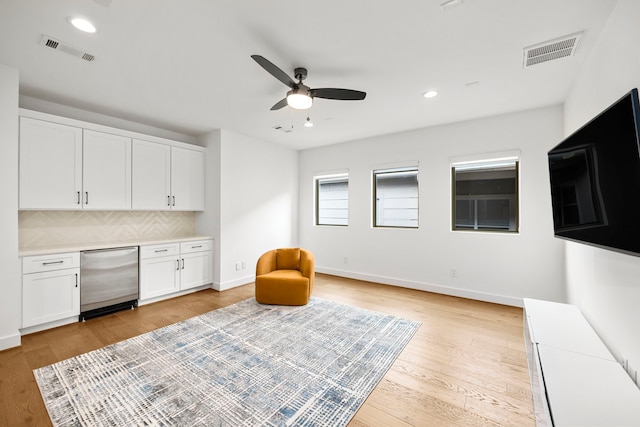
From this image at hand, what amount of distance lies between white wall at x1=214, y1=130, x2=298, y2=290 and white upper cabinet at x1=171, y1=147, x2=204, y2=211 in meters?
0.52

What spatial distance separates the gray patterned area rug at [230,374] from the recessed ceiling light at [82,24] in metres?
2.80

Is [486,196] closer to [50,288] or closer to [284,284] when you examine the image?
[284,284]

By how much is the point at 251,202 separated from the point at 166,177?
1.49m

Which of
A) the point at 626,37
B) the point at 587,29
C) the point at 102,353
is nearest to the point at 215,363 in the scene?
the point at 102,353

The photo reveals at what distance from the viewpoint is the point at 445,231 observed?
14.3 feet

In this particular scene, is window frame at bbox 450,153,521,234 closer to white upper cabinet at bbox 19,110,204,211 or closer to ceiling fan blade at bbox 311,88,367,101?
ceiling fan blade at bbox 311,88,367,101

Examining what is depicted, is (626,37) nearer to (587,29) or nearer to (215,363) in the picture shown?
(587,29)

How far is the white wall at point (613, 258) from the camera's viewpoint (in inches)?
61.1

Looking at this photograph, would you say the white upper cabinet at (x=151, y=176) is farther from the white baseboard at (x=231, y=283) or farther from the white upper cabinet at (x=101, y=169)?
the white baseboard at (x=231, y=283)

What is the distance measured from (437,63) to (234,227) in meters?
3.91

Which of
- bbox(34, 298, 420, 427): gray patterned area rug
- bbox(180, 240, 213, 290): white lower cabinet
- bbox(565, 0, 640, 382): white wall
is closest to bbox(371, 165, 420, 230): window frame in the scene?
bbox(34, 298, 420, 427): gray patterned area rug

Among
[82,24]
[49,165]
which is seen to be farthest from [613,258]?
[49,165]

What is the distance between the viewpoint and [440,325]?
125 inches

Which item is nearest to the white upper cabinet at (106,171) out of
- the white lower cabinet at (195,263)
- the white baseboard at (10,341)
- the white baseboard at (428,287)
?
the white lower cabinet at (195,263)
